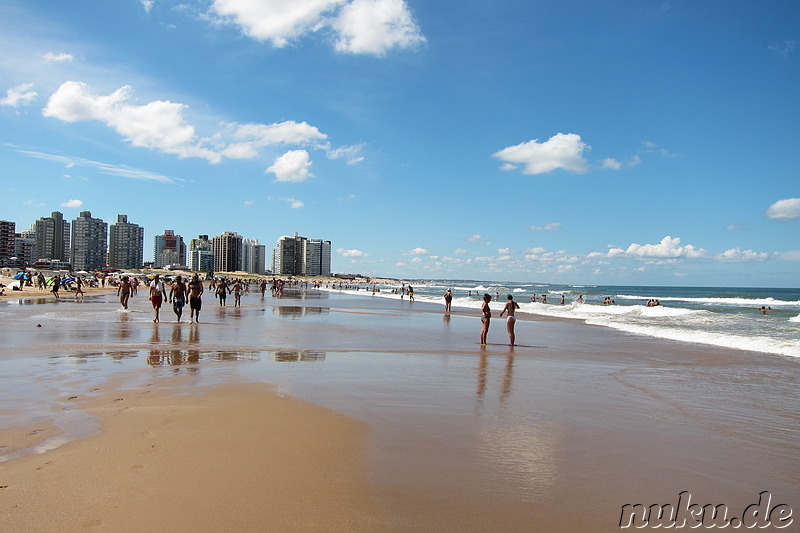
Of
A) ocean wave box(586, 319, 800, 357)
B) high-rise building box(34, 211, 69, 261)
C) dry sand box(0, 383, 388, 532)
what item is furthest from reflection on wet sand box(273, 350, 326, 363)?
high-rise building box(34, 211, 69, 261)

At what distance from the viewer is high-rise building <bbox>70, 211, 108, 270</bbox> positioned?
186 metres

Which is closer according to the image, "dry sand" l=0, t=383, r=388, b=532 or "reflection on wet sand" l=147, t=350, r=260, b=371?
"dry sand" l=0, t=383, r=388, b=532

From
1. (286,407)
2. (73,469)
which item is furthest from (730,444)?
(73,469)

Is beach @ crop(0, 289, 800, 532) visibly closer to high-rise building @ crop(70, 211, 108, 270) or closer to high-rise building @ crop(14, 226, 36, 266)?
high-rise building @ crop(14, 226, 36, 266)

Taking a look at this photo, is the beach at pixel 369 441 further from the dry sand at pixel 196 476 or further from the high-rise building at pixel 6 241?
the high-rise building at pixel 6 241

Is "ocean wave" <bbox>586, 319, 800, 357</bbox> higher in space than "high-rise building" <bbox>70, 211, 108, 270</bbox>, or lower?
lower

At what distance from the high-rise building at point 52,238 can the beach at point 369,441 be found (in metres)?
225

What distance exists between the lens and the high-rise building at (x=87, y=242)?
186000mm

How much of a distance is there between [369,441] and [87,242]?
218 m

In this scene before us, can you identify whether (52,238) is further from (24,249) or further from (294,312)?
(294,312)

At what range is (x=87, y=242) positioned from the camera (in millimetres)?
187250

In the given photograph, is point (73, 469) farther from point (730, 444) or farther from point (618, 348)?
point (618, 348)

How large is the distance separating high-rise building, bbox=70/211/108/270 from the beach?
680ft

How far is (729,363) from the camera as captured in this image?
1379 centimetres
